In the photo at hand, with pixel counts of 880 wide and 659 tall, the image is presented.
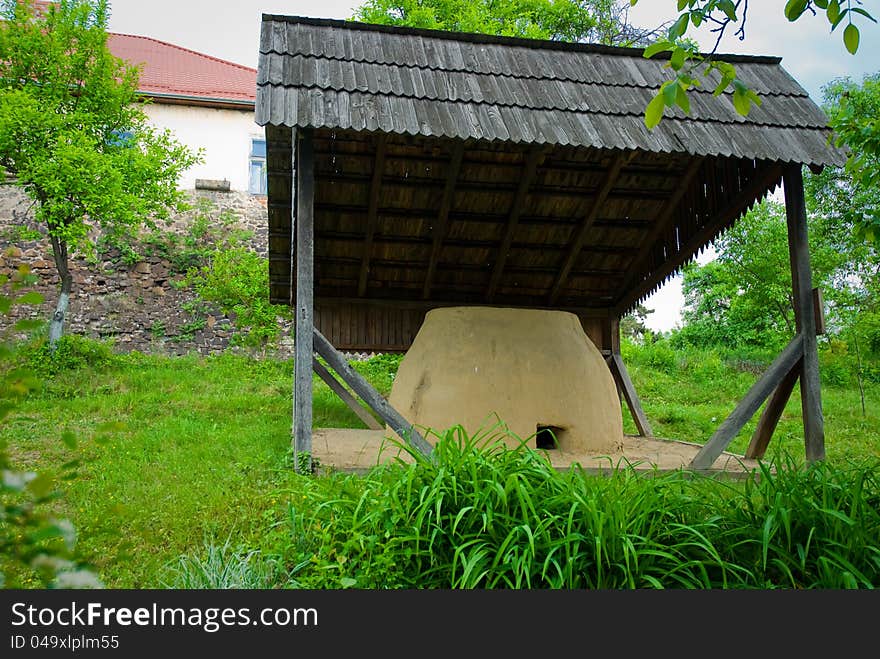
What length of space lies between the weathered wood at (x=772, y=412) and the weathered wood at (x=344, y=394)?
412 cm

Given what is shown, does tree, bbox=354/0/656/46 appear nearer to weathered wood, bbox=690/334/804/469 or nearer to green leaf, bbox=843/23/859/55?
weathered wood, bbox=690/334/804/469

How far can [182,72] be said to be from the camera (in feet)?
62.7

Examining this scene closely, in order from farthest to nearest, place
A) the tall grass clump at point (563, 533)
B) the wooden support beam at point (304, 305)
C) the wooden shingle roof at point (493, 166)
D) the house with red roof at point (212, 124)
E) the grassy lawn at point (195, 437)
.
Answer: the house with red roof at point (212, 124)
the wooden shingle roof at point (493, 166)
the wooden support beam at point (304, 305)
the grassy lawn at point (195, 437)
the tall grass clump at point (563, 533)

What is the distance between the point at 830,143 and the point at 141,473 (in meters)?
6.67

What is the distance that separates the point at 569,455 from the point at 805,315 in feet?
8.63

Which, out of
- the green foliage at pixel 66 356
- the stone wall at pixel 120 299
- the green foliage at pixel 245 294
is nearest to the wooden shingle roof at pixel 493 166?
the green foliage at pixel 66 356

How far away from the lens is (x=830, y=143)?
6.89 meters

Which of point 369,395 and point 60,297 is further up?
point 60,297

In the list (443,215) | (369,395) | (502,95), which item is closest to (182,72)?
(443,215)

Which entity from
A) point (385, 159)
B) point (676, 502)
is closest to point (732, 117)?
point (385, 159)

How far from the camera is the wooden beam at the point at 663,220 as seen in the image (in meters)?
8.37

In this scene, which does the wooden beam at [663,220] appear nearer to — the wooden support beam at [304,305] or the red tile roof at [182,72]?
the wooden support beam at [304,305]

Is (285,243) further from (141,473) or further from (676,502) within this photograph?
(676,502)

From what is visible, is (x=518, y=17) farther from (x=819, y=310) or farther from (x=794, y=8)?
(x=794, y=8)
